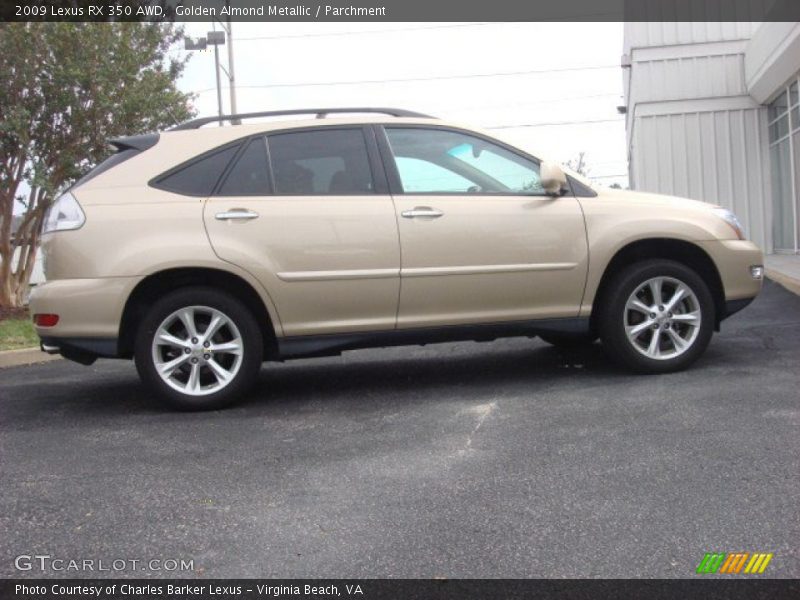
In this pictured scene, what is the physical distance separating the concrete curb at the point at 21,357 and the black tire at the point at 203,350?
3362mm

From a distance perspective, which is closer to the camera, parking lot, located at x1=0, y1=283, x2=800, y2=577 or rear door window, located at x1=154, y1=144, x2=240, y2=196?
parking lot, located at x1=0, y1=283, x2=800, y2=577

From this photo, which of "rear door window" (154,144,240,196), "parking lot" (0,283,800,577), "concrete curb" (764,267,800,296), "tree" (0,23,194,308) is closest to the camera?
"parking lot" (0,283,800,577)

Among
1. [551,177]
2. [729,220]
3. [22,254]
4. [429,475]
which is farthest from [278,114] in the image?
[22,254]

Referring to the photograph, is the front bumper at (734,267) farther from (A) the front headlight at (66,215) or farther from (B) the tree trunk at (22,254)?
(B) the tree trunk at (22,254)

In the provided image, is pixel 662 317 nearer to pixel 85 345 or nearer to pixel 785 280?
pixel 85 345

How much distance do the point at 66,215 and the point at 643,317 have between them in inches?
150

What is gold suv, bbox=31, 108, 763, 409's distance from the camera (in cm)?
478

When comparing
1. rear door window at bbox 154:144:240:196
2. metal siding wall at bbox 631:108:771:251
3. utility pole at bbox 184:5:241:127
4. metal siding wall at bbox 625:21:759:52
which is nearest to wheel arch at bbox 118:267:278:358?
rear door window at bbox 154:144:240:196

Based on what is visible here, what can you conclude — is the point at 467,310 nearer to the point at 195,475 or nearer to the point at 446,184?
the point at 446,184

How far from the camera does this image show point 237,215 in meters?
4.86

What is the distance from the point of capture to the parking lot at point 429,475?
2.78 metres

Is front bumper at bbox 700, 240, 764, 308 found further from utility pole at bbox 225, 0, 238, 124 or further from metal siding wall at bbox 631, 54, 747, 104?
utility pole at bbox 225, 0, 238, 124

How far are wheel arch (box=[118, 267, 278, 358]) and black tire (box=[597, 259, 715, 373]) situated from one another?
88.0 inches

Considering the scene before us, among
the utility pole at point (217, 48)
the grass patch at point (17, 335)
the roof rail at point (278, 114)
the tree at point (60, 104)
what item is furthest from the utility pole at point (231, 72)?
the roof rail at point (278, 114)
